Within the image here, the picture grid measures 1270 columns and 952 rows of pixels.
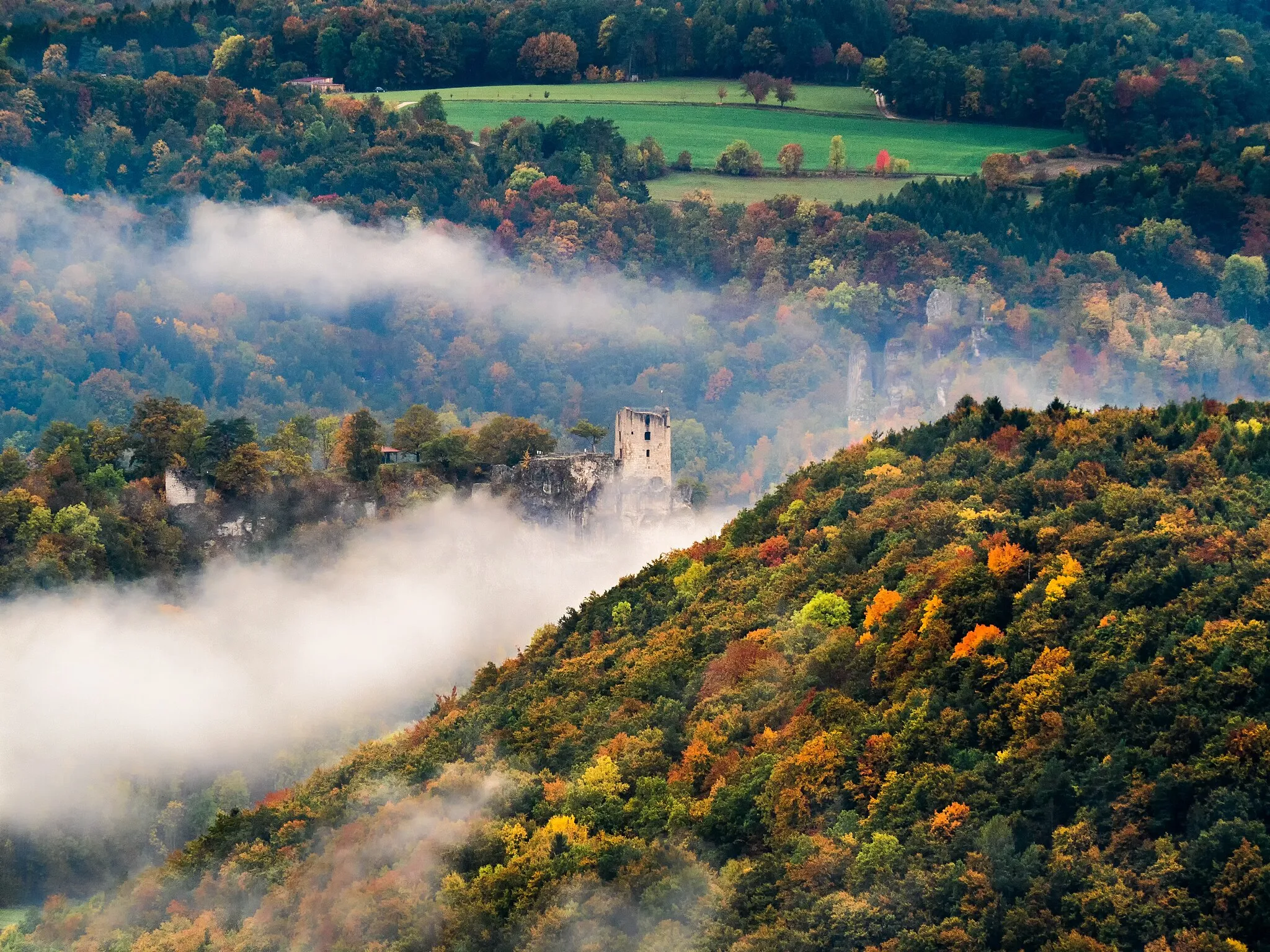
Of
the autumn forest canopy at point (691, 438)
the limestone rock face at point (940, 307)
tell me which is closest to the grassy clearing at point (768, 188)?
the autumn forest canopy at point (691, 438)

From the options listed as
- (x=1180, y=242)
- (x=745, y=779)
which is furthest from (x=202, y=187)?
(x=745, y=779)

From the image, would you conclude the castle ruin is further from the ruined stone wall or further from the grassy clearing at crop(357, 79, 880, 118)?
the grassy clearing at crop(357, 79, 880, 118)

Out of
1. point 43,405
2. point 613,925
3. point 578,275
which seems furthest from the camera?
point 578,275

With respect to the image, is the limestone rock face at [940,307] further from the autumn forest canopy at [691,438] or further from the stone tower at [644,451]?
the stone tower at [644,451]

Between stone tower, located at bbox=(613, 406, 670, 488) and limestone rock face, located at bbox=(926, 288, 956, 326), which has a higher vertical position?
stone tower, located at bbox=(613, 406, 670, 488)

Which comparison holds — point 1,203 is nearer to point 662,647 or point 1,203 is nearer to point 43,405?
point 43,405

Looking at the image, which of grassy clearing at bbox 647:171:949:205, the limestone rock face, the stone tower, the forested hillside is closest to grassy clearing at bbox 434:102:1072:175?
grassy clearing at bbox 647:171:949:205

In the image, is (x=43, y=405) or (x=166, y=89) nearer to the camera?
(x=43, y=405)
